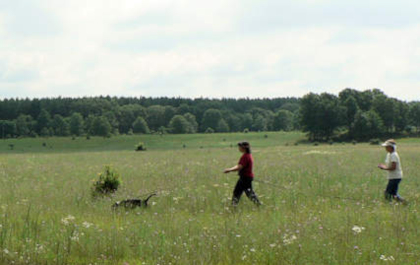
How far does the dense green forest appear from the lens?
350 feet

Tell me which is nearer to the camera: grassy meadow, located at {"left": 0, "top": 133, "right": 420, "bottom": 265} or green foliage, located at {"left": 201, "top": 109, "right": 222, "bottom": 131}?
grassy meadow, located at {"left": 0, "top": 133, "right": 420, "bottom": 265}

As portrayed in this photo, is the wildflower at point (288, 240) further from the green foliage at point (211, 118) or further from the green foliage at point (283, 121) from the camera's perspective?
the green foliage at point (211, 118)

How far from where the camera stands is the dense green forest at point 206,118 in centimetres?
10662

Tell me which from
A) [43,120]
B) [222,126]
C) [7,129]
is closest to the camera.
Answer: [7,129]

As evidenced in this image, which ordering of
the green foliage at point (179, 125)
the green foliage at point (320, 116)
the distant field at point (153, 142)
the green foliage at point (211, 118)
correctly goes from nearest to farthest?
the distant field at point (153, 142) < the green foliage at point (320, 116) < the green foliage at point (179, 125) < the green foliage at point (211, 118)

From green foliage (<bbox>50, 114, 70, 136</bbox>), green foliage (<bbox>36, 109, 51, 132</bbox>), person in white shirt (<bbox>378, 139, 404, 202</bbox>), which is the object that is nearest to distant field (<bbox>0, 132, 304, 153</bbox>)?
green foliage (<bbox>50, 114, 70, 136</bbox>)

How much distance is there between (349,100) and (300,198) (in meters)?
102

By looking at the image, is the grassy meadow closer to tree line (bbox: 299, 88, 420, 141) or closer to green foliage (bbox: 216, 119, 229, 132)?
tree line (bbox: 299, 88, 420, 141)

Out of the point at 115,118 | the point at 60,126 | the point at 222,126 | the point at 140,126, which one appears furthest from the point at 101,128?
the point at 222,126

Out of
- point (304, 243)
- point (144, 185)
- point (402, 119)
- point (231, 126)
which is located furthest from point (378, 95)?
point (304, 243)

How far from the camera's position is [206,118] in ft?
572

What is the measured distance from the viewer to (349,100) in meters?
109

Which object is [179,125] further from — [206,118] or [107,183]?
[107,183]

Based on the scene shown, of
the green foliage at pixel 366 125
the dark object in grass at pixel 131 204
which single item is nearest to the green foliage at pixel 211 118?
the green foliage at pixel 366 125
